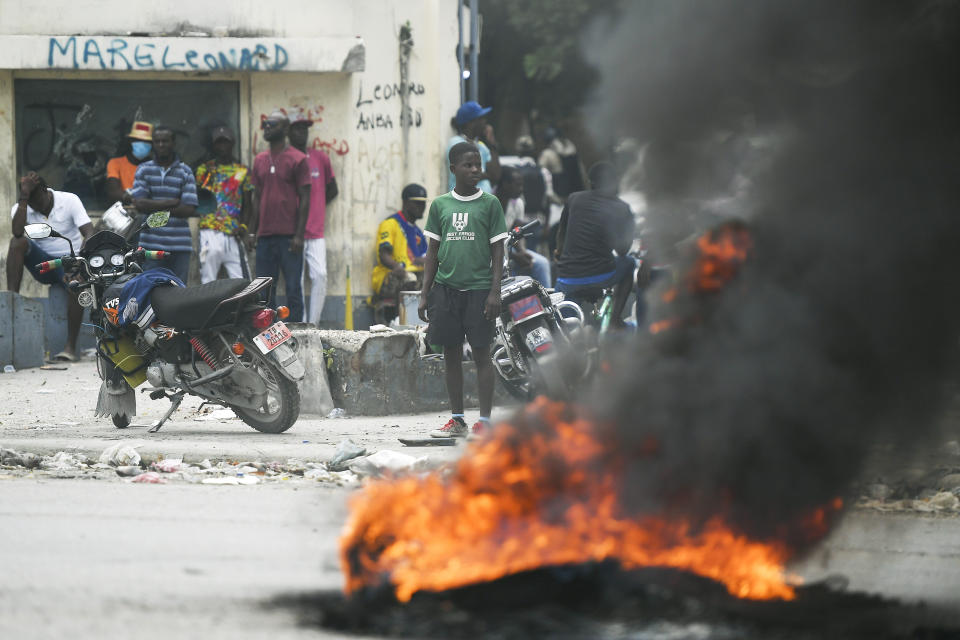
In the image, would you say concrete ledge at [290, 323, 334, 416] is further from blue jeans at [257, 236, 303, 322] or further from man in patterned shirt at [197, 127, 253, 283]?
man in patterned shirt at [197, 127, 253, 283]

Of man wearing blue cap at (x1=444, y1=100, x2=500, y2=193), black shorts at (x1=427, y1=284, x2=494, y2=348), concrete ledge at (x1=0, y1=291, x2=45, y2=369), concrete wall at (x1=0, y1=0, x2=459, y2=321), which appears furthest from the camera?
concrete wall at (x1=0, y1=0, x2=459, y2=321)

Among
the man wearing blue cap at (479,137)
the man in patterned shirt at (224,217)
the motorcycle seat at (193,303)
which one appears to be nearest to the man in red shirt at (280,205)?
the man in patterned shirt at (224,217)

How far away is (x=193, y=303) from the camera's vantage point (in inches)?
348

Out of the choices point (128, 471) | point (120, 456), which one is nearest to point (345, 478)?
point (128, 471)

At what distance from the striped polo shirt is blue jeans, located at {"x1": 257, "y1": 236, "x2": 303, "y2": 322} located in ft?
2.56

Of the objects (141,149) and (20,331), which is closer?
(20,331)

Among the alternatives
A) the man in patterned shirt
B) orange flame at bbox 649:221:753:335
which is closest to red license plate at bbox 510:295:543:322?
the man in patterned shirt

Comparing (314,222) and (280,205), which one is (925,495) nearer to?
(280,205)

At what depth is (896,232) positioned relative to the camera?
4938 millimetres

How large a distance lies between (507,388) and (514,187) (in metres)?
5.98

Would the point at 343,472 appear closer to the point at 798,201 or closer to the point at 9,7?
the point at 798,201

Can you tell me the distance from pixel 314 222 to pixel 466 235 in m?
5.77

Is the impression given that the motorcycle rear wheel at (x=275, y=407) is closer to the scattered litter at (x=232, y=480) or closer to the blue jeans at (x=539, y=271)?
the scattered litter at (x=232, y=480)

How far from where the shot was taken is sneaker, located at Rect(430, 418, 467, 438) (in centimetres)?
869
